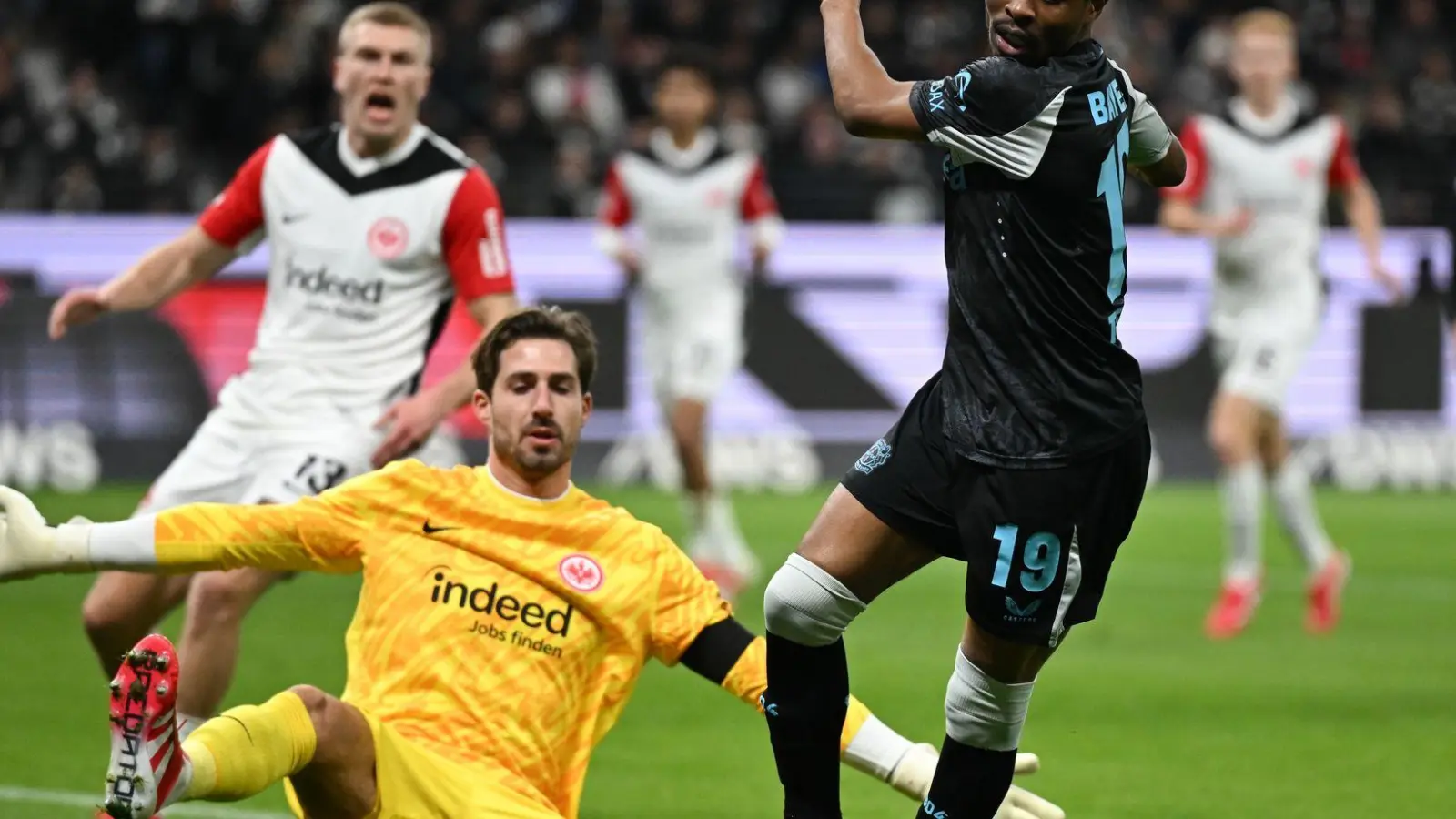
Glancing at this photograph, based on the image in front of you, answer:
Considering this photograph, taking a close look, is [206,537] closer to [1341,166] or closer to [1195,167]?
[1195,167]

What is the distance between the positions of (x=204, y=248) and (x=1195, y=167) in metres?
6.11

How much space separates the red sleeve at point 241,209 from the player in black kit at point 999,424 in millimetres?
2645

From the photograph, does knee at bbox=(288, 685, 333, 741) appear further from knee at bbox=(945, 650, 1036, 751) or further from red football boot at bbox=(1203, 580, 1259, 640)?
red football boot at bbox=(1203, 580, 1259, 640)

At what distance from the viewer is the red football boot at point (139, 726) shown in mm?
3957

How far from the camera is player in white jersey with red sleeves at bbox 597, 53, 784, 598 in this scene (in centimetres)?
1268

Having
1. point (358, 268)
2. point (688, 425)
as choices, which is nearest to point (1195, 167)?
point (688, 425)

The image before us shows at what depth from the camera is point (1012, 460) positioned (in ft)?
15.1

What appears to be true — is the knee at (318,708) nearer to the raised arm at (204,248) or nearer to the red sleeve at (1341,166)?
the raised arm at (204,248)

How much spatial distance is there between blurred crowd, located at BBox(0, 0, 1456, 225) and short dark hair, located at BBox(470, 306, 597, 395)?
12282mm

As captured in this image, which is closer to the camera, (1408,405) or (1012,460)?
(1012,460)

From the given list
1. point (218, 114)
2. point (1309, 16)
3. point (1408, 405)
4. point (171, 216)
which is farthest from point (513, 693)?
point (1309, 16)

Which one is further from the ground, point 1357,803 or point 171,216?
point 171,216

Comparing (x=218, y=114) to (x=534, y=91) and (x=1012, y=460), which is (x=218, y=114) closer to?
(x=534, y=91)

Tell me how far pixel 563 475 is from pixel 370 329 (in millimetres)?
1904
